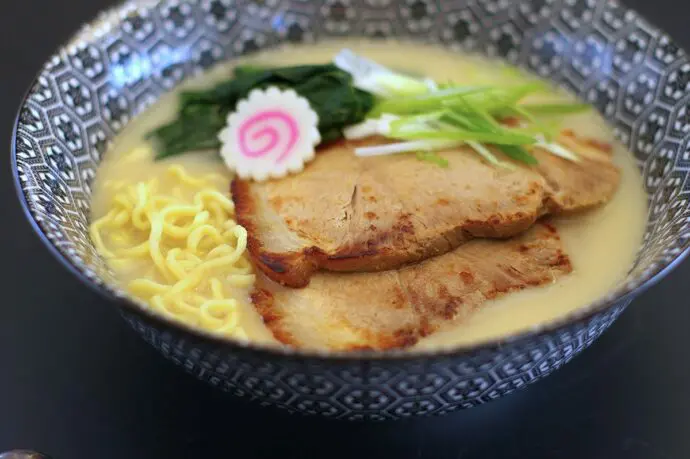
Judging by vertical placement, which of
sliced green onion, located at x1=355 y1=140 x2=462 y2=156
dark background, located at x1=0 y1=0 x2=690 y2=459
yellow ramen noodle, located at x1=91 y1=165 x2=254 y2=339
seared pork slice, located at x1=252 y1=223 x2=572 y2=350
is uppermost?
sliced green onion, located at x1=355 y1=140 x2=462 y2=156

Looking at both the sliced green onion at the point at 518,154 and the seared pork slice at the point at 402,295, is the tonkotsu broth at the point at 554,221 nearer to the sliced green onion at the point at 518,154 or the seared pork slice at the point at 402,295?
the seared pork slice at the point at 402,295

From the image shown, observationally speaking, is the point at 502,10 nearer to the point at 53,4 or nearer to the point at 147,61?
the point at 147,61

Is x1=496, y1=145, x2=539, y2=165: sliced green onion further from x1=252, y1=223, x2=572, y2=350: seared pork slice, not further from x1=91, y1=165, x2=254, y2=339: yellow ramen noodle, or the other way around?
x1=91, y1=165, x2=254, y2=339: yellow ramen noodle

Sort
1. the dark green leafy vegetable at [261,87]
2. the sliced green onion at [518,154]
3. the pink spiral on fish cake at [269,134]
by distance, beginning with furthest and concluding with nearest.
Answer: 1. the dark green leafy vegetable at [261,87]
2. the pink spiral on fish cake at [269,134]
3. the sliced green onion at [518,154]

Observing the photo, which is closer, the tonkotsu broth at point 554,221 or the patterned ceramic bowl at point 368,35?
the patterned ceramic bowl at point 368,35

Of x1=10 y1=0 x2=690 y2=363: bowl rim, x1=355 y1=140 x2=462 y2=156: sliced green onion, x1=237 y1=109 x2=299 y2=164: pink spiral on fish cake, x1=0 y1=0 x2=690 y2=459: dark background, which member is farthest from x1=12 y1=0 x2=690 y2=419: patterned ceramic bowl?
x1=355 y1=140 x2=462 y2=156: sliced green onion

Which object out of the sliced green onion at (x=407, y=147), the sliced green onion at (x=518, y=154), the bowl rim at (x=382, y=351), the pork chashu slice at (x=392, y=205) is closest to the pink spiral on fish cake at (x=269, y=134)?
the pork chashu slice at (x=392, y=205)
